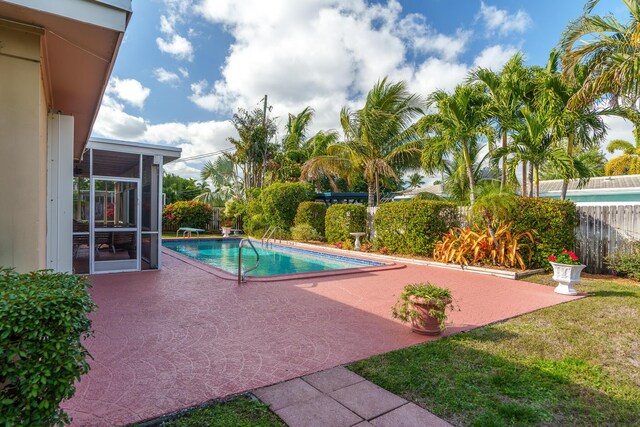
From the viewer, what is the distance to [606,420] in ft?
9.11

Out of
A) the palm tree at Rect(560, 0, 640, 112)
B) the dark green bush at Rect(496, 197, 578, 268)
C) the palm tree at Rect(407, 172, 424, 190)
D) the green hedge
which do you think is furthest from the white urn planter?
the palm tree at Rect(407, 172, 424, 190)

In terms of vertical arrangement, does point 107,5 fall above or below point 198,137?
below

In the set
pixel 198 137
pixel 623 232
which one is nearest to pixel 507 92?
pixel 623 232

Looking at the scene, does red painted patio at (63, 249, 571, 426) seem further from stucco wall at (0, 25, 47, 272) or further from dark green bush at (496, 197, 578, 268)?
dark green bush at (496, 197, 578, 268)

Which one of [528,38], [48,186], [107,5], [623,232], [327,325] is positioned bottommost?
[327,325]

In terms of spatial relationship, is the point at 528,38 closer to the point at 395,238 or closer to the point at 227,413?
the point at 395,238

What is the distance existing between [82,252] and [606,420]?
1405 cm

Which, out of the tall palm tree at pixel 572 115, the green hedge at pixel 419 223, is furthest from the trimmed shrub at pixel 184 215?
the tall palm tree at pixel 572 115

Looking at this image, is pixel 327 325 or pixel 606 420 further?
pixel 327 325

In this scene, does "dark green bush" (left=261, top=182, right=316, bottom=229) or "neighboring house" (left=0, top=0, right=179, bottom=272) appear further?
"dark green bush" (left=261, top=182, right=316, bottom=229)

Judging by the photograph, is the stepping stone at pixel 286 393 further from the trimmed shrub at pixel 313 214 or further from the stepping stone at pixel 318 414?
the trimmed shrub at pixel 313 214

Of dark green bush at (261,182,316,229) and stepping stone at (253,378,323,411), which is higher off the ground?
dark green bush at (261,182,316,229)

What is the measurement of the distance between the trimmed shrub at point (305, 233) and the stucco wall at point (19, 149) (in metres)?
14.5

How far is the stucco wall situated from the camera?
8.61 feet
